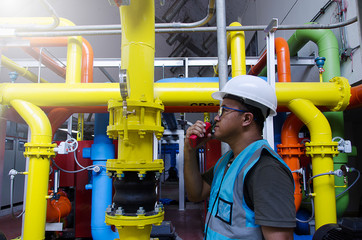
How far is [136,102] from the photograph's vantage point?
1.35 m

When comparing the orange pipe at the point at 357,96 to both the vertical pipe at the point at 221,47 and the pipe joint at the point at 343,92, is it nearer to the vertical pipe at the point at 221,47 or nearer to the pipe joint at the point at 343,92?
the pipe joint at the point at 343,92

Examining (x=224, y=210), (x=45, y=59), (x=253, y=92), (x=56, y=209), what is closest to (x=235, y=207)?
(x=224, y=210)

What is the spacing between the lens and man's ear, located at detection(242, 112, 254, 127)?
1141 millimetres

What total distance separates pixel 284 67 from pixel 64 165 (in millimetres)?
3593

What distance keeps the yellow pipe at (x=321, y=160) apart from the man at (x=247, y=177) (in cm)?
160

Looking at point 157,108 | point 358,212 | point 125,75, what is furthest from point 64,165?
point 358,212

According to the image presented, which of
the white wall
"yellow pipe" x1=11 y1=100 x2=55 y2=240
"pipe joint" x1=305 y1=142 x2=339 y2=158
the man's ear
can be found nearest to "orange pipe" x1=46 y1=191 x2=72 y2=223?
"yellow pipe" x1=11 y1=100 x2=55 y2=240

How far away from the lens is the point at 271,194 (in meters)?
0.85

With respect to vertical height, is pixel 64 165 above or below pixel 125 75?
below

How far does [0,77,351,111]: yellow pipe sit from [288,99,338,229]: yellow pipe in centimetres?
18

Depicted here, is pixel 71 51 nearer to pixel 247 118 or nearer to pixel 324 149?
pixel 247 118

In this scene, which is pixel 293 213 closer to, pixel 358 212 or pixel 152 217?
pixel 152 217

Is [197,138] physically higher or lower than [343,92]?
lower

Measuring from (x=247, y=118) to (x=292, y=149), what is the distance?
7.13 ft
